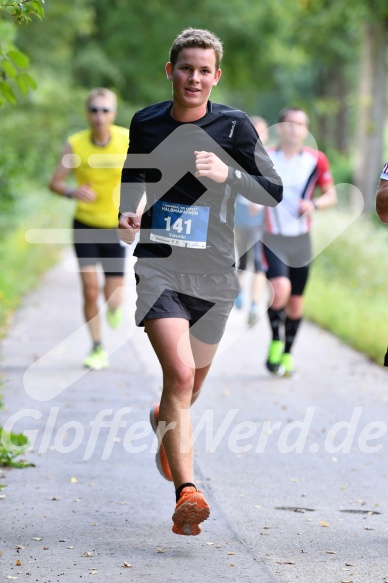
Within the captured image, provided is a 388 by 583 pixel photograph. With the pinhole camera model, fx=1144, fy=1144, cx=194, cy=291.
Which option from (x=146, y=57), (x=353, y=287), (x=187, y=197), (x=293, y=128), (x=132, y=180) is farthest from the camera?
(x=146, y=57)

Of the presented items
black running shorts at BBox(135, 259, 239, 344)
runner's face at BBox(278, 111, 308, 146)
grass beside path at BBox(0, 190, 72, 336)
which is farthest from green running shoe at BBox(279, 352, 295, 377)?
black running shorts at BBox(135, 259, 239, 344)

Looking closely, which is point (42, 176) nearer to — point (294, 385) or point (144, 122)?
point (294, 385)

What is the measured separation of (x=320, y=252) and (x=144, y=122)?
14.4 m

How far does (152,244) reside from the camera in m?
5.42

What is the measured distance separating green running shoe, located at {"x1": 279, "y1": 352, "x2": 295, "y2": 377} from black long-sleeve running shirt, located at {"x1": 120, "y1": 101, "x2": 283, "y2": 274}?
480cm

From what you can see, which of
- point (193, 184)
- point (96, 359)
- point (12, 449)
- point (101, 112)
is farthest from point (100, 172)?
point (193, 184)

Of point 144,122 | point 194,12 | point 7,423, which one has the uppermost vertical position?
point 194,12

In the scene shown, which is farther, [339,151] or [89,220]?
[339,151]

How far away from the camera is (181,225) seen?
17.5 ft

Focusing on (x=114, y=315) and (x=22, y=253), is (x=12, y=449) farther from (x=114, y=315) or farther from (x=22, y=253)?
(x=22, y=253)

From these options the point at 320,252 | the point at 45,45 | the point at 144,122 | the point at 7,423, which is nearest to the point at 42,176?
the point at 45,45

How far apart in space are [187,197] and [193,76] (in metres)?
0.56

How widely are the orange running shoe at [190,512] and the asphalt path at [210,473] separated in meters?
0.13

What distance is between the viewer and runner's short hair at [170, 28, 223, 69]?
5.30 metres
